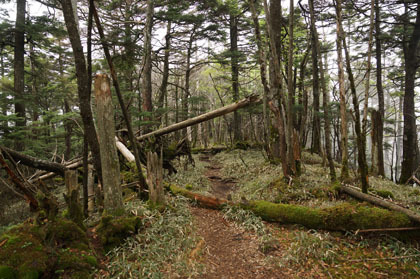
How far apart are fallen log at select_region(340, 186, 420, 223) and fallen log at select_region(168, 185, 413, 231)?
0.09m

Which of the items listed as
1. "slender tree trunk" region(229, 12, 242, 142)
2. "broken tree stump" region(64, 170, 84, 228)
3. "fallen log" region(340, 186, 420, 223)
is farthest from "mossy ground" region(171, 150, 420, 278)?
"slender tree trunk" region(229, 12, 242, 142)

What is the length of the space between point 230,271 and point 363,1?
12101mm

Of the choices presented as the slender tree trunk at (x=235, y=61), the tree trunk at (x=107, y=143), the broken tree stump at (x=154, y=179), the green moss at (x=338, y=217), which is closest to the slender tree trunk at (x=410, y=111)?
the green moss at (x=338, y=217)

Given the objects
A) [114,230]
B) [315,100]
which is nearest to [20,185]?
[114,230]

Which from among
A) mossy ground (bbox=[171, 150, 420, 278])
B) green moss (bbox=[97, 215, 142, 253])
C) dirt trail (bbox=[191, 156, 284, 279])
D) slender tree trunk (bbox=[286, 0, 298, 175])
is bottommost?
dirt trail (bbox=[191, 156, 284, 279])

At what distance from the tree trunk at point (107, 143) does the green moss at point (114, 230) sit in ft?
0.95

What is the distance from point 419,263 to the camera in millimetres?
3297

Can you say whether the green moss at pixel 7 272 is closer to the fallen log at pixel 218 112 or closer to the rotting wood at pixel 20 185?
the rotting wood at pixel 20 185

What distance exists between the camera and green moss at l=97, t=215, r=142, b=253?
12.3 ft

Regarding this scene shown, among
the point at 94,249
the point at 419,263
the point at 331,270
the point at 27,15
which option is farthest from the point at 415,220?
the point at 27,15

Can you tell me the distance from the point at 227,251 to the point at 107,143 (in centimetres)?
301

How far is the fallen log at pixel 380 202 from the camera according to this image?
3.67m

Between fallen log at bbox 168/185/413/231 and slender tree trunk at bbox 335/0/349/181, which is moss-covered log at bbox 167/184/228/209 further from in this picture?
slender tree trunk at bbox 335/0/349/181

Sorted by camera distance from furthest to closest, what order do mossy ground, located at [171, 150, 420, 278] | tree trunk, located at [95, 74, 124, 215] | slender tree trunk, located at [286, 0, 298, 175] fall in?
slender tree trunk, located at [286, 0, 298, 175] < tree trunk, located at [95, 74, 124, 215] < mossy ground, located at [171, 150, 420, 278]
